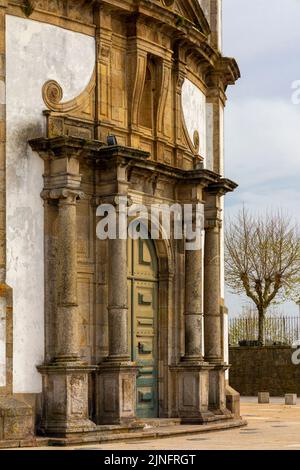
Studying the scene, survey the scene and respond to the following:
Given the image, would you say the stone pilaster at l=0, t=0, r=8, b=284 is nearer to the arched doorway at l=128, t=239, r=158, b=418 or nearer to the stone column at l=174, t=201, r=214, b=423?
the arched doorway at l=128, t=239, r=158, b=418

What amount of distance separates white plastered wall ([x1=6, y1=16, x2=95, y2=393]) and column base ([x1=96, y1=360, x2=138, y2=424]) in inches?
49.3

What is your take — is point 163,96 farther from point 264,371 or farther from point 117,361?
point 264,371

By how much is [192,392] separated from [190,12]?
25.2ft

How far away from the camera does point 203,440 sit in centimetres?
1873

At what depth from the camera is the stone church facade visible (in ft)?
60.2

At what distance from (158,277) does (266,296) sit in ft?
91.1

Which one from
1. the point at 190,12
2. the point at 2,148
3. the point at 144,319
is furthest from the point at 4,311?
the point at 190,12

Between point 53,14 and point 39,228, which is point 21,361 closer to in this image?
point 39,228

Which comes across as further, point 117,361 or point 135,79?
point 135,79

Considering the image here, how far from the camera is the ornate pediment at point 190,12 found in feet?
73.3

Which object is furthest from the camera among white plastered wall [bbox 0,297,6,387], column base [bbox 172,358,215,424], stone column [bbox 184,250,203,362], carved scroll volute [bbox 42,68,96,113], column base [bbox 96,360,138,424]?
stone column [bbox 184,250,203,362]

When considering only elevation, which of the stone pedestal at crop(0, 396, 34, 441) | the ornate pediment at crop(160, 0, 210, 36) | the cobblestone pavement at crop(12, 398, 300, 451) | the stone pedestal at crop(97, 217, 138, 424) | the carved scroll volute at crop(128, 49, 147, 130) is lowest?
the cobblestone pavement at crop(12, 398, 300, 451)

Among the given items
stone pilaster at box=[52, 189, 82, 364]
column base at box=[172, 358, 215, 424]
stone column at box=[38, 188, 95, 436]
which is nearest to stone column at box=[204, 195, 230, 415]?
column base at box=[172, 358, 215, 424]

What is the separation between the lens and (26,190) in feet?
61.3
